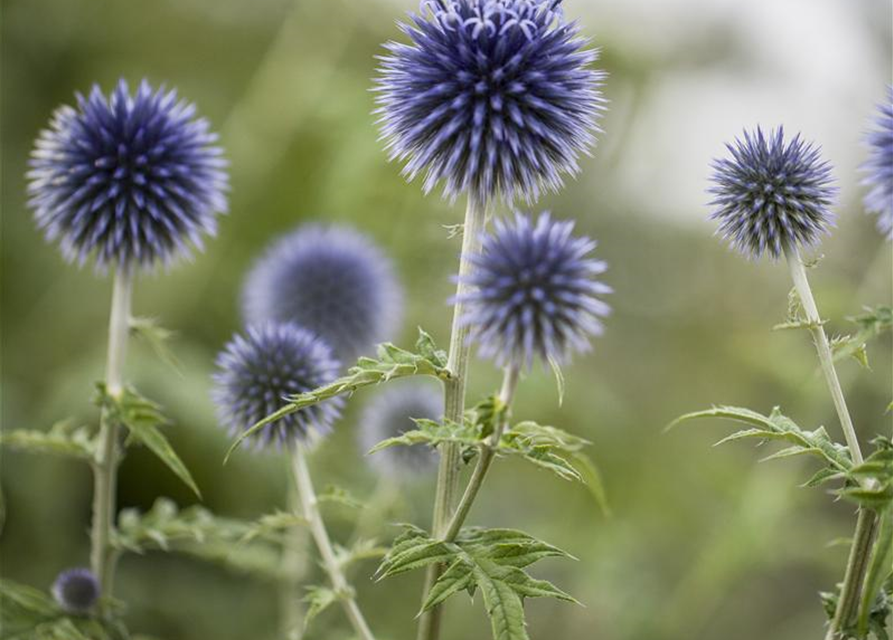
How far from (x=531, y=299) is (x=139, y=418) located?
2.76 feet

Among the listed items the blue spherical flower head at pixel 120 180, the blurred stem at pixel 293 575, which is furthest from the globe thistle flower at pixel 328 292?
the blue spherical flower head at pixel 120 180

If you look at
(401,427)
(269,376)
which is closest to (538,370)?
(401,427)

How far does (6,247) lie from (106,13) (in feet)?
5.00

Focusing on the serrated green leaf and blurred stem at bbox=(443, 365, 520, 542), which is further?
the serrated green leaf

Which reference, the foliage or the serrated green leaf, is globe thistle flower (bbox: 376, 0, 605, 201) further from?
the serrated green leaf

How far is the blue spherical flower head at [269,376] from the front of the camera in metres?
1.83

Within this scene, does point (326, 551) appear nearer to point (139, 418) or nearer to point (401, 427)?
point (139, 418)

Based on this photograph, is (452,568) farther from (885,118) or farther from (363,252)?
(363,252)

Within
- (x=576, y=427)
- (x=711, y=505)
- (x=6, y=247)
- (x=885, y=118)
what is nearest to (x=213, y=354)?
(x=6, y=247)

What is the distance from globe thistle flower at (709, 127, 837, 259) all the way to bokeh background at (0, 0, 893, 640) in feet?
3.41

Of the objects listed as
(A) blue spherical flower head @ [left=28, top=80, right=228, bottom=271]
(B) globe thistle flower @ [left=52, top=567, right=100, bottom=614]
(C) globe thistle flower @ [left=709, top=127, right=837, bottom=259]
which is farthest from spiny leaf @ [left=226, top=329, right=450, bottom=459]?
(A) blue spherical flower head @ [left=28, top=80, right=228, bottom=271]

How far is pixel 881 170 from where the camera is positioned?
3.93 ft

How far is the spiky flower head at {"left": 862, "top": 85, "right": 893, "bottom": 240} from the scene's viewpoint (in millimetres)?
1188

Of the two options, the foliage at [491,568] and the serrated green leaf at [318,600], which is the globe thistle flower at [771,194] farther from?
the serrated green leaf at [318,600]
